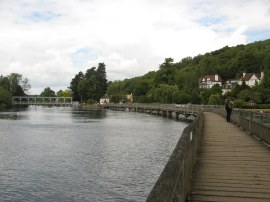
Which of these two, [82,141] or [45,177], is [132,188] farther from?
[82,141]

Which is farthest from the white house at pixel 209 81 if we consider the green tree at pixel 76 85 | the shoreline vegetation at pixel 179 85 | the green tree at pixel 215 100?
the green tree at pixel 215 100

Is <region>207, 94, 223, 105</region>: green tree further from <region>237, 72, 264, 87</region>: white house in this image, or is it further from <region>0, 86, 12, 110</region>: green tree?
<region>0, 86, 12, 110</region>: green tree

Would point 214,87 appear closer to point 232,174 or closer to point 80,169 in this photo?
point 80,169

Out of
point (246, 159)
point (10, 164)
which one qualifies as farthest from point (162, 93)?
point (246, 159)

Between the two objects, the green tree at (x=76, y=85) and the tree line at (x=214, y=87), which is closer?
the tree line at (x=214, y=87)

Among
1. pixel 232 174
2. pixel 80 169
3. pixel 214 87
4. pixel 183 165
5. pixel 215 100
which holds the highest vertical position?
pixel 214 87

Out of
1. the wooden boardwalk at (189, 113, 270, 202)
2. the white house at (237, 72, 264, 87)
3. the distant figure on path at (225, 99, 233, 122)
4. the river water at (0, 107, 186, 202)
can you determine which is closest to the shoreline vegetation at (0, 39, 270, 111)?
the white house at (237, 72, 264, 87)

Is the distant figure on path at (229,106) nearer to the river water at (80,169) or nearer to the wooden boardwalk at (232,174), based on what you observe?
the river water at (80,169)

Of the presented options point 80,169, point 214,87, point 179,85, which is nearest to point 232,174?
point 80,169

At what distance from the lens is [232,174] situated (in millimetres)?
9641

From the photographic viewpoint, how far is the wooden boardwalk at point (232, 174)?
25.4 ft

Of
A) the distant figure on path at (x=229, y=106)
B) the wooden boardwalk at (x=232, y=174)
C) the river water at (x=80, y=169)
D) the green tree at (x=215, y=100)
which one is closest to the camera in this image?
the wooden boardwalk at (x=232, y=174)

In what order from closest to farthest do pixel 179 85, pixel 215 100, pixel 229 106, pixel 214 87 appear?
pixel 229 106, pixel 215 100, pixel 214 87, pixel 179 85

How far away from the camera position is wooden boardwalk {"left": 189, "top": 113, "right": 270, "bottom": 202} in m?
7.74
